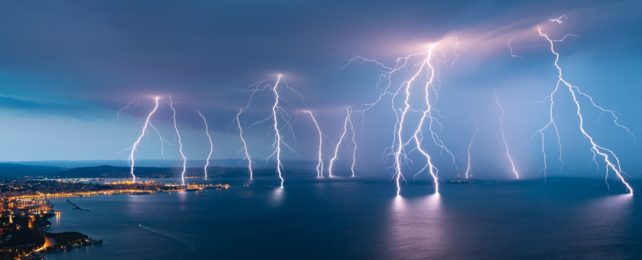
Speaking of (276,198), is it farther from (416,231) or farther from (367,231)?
(416,231)

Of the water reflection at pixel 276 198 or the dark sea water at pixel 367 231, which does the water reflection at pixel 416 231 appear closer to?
the dark sea water at pixel 367 231

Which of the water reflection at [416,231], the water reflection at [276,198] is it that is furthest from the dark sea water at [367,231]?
the water reflection at [276,198]

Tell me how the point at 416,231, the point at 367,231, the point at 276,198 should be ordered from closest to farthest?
the point at 416,231 < the point at 367,231 < the point at 276,198

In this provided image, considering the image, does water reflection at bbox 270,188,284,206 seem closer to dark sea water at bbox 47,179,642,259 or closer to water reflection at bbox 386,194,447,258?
dark sea water at bbox 47,179,642,259

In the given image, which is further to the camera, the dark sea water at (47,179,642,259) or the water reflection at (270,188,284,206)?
the water reflection at (270,188,284,206)

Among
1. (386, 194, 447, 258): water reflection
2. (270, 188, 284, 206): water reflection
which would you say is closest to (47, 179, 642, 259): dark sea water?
(386, 194, 447, 258): water reflection

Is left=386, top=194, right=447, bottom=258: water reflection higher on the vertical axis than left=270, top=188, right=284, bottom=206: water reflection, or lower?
lower

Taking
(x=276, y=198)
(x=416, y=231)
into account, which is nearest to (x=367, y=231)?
(x=416, y=231)

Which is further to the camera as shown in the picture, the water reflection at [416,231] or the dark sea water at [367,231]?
the water reflection at [416,231]

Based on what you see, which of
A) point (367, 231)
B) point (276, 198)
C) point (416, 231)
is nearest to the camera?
point (416, 231)
